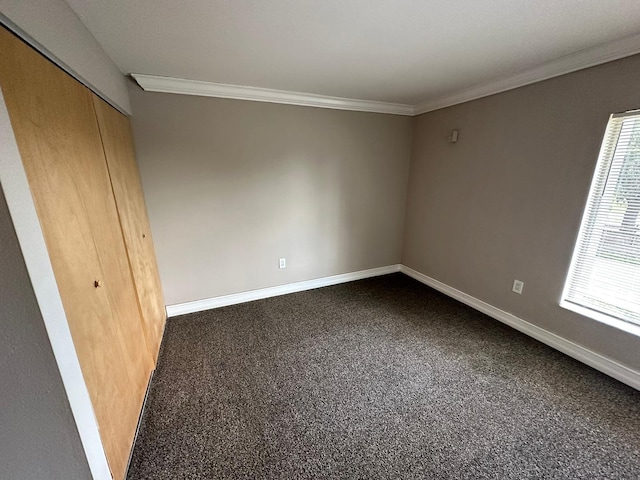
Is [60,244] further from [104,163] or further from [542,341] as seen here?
→ [542,341]

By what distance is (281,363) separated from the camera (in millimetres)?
1999

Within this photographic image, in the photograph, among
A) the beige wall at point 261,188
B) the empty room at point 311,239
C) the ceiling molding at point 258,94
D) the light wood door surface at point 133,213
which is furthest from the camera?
the beige wall at point 261,188

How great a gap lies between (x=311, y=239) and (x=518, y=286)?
2.14m

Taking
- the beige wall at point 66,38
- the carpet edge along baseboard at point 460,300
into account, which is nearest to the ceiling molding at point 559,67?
the carpet edge along baseboard at point 460,300

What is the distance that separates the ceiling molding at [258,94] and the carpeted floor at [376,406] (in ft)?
7.04

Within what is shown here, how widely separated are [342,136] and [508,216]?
189 cm

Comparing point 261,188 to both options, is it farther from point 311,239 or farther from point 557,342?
point 557,342

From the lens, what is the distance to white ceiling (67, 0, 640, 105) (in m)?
1.26

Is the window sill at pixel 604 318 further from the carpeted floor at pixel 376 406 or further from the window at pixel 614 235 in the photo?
the carpeted floor at pixel 376 406

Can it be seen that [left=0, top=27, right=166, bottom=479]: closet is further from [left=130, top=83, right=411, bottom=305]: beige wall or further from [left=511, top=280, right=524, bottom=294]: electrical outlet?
[left=511, top=280, right=524, bottom=294]: electrical outlet

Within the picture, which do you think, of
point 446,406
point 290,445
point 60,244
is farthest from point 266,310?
point 60,244

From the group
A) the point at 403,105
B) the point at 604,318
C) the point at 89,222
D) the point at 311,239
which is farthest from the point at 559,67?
the point at 89,222

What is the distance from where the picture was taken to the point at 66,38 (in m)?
1.14

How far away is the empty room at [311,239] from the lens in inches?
36.8
